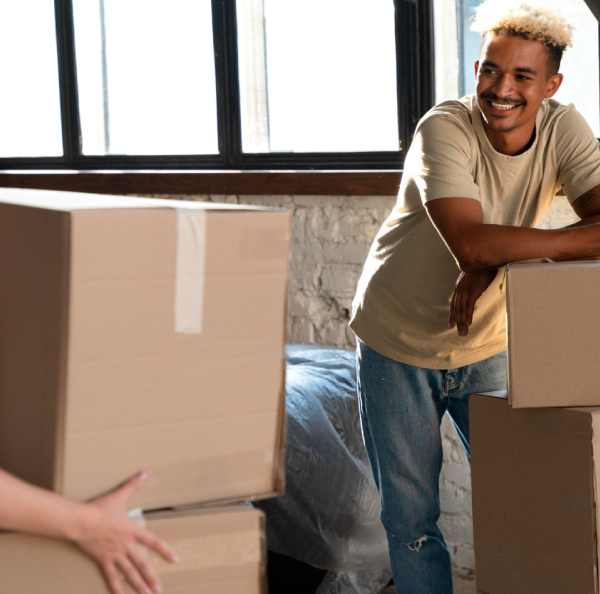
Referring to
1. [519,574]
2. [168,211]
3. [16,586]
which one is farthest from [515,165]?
[16,586]

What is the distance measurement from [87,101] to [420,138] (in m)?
2.17

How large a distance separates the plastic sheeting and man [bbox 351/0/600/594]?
69 centimetres

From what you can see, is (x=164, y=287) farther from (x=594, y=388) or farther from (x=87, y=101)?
(x=87, y=101)

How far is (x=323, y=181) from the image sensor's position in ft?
11.5

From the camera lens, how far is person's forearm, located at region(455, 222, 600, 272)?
2000 millimetres

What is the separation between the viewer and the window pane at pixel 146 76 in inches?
151

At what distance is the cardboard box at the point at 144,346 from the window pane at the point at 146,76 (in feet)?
8.34

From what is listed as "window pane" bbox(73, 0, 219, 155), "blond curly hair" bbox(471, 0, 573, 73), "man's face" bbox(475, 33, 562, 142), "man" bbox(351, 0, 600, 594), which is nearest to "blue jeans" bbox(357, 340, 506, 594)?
"man" bbox(351, 0, 600, 594)

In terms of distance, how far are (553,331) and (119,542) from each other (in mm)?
769

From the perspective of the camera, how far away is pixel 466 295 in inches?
81.8

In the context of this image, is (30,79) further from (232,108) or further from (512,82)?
(512,82)

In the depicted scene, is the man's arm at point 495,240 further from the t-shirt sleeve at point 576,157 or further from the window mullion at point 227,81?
the window mullion at point 227,81

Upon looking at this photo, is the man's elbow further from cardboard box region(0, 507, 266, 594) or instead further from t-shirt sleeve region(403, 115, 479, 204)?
cardboard box region(0, 507, 266, 594)

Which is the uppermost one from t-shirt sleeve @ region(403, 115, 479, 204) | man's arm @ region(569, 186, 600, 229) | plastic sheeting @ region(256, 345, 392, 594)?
t-shirt sleeve @ region(403, 115, 479, 204)
